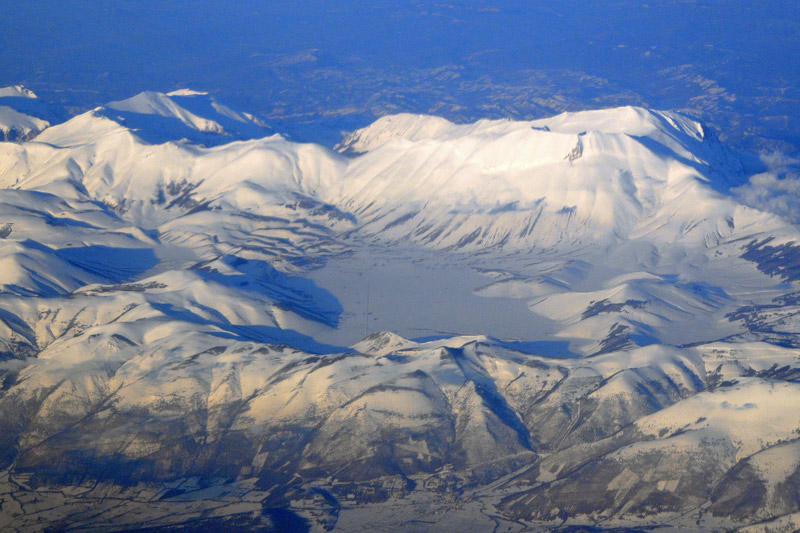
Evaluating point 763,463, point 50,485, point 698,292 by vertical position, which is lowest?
point 50,485

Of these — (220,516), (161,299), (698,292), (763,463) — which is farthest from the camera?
(698,292)

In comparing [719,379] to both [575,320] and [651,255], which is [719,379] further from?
[651,255]

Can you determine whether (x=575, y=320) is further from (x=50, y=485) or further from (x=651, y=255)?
(x=50, y=485)

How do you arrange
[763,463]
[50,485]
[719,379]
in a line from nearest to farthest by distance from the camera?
[763,463]
[50,485]
[719,379]

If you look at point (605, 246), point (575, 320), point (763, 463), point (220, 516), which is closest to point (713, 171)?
point (605, 246)

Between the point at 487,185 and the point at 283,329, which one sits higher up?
the point at 487,185

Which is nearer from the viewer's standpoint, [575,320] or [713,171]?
[575,320]
